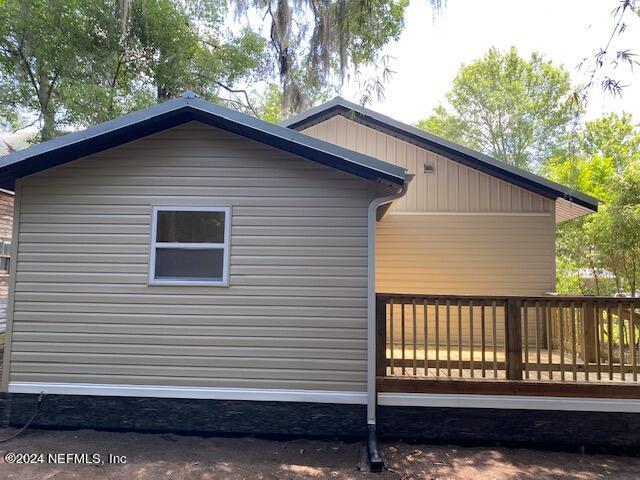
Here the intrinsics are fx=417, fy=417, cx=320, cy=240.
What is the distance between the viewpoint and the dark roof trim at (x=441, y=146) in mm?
6682

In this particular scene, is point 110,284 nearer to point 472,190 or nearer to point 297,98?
point 297,98

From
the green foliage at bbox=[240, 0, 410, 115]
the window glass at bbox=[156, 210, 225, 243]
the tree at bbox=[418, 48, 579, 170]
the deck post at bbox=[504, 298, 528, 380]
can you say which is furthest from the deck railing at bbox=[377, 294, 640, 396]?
the tree at bbox=[418, 48, 579, 170]

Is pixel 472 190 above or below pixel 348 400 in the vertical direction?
above

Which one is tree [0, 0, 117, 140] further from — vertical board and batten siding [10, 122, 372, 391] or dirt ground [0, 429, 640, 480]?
dirt ground [0, 429, 640, 480]

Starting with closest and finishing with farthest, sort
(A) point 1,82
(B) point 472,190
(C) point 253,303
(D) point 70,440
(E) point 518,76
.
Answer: (D) point 70,440 < (C) point 253,303 < (B) point 472,190 < (A) point 1,82 < (E) point 518,76

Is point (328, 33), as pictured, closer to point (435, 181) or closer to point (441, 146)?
point (441, 146)

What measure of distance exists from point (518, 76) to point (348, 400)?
24.8 m

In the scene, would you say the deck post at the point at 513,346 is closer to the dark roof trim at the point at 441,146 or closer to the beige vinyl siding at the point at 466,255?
the beige vinyl siding at the point at 466,255

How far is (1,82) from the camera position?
502 inches

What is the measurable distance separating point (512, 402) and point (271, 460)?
2.48 meters

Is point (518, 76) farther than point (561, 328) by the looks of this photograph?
Yes

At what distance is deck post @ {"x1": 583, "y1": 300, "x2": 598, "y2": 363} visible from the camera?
4.37m

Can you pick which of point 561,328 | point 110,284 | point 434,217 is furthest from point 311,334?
point 434,217

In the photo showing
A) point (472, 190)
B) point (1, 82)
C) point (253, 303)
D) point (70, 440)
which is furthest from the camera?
point (1, 82)
